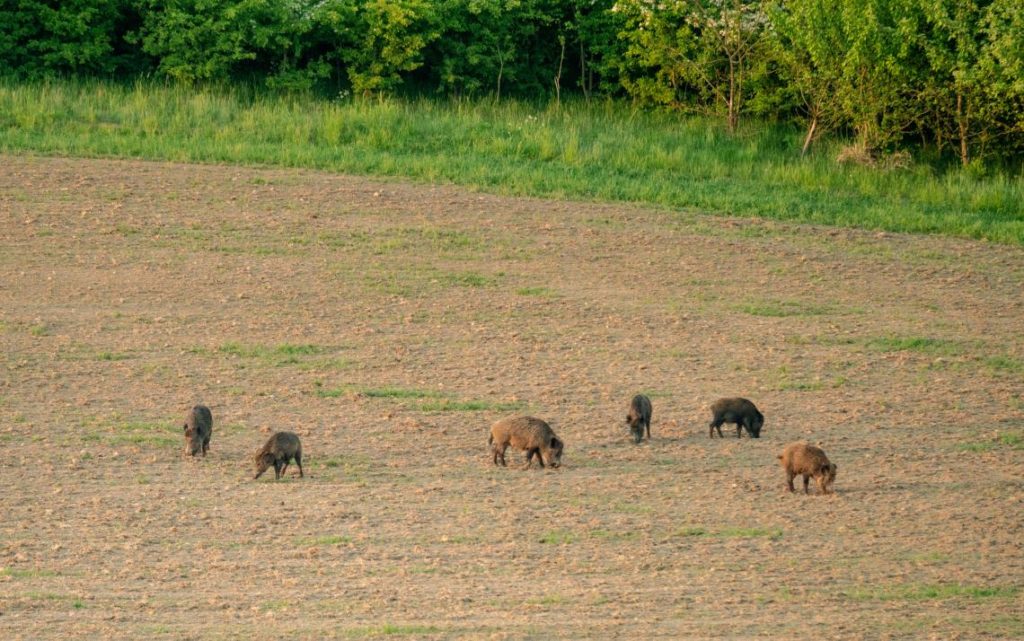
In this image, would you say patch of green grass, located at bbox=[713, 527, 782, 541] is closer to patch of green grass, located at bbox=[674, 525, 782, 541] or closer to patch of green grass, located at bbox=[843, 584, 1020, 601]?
patch of green grass, located at bbox=[674, 525, 782, 541]

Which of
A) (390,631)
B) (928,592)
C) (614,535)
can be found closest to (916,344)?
(614,535)

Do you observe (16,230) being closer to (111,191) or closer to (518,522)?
(111,191)

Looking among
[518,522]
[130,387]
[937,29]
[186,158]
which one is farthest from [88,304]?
[937,29]

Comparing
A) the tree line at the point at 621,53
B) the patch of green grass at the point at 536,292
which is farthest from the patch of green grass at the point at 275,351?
the tree line at the point at 621,53

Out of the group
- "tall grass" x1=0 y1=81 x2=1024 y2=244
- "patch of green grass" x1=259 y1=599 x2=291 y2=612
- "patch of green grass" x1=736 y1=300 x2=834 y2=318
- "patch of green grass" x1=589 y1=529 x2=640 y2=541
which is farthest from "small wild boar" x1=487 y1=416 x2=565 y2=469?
"tall grass" x1=0 y1=81 x2=1024 y2=244

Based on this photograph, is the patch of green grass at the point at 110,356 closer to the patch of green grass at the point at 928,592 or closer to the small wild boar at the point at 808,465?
the small wild boar at the point at 808,465

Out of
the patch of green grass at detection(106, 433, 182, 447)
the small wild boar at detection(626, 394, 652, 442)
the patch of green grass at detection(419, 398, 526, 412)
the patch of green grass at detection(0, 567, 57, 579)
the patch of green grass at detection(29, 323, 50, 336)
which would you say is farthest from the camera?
the patch of green grass at detection(29, 323, 50, 336)

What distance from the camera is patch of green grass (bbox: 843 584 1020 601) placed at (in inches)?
397

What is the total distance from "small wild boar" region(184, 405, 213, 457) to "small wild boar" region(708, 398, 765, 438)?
4.20m

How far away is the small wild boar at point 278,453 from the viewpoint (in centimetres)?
1216

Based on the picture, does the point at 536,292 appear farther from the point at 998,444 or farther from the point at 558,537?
the point at 558,537

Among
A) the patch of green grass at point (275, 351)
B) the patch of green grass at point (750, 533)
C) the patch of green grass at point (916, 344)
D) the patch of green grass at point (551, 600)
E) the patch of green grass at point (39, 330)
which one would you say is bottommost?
the patch of green grass at point (551, 600)

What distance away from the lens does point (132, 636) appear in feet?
29.8

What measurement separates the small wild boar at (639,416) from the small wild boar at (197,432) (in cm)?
345
